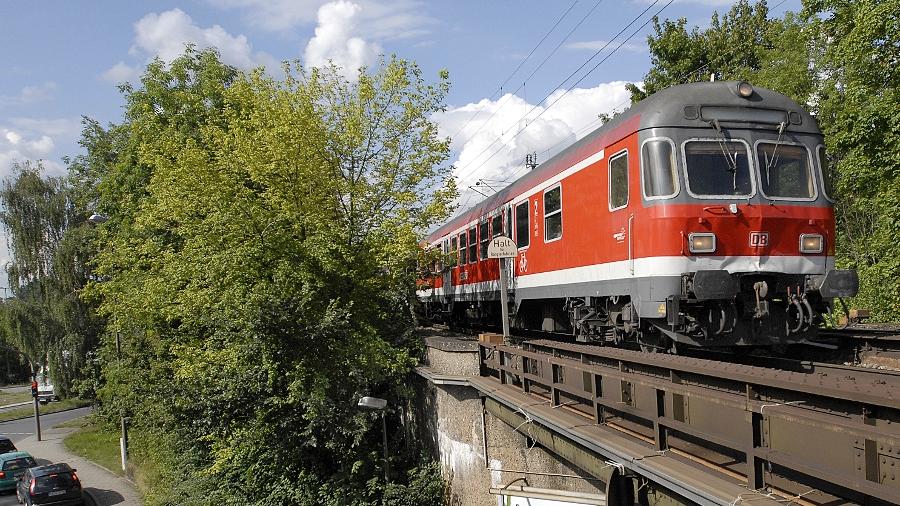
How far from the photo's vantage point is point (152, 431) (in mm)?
23969

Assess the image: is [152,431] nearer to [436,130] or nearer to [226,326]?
[226,326]

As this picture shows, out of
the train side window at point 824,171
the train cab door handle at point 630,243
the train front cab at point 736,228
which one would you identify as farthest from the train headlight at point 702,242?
the train side window at point 824,171

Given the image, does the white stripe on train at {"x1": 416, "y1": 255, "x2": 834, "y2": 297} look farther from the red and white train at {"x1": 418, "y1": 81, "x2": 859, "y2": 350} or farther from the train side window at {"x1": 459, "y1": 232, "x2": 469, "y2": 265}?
the train side window at {"x1": 459, "y1": 232, "x2": 469, "y2": 265}

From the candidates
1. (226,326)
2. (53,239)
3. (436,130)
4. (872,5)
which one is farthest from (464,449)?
(53,239)

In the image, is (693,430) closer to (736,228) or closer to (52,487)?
(736,228)

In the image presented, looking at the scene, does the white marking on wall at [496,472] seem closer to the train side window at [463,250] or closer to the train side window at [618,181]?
the train side window at [618,181]

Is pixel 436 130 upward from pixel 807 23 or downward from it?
downward

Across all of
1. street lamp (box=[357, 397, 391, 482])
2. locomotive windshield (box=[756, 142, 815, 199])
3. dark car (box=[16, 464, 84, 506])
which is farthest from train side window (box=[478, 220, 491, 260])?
dark car (box=[16, 464, 84, 506])

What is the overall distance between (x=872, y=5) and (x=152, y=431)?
24.6 metres

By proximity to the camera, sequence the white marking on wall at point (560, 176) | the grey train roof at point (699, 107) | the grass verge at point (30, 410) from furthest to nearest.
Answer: the grass verge at point (30, 410) < the white marking on wall at point (560, 176) < the grey train roof at point (699, 107)

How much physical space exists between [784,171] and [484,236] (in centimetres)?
933

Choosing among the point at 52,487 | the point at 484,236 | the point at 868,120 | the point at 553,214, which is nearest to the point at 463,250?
the point at 484,236

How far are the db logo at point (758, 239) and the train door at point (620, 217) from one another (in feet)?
4.74

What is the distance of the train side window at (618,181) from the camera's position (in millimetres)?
9398
